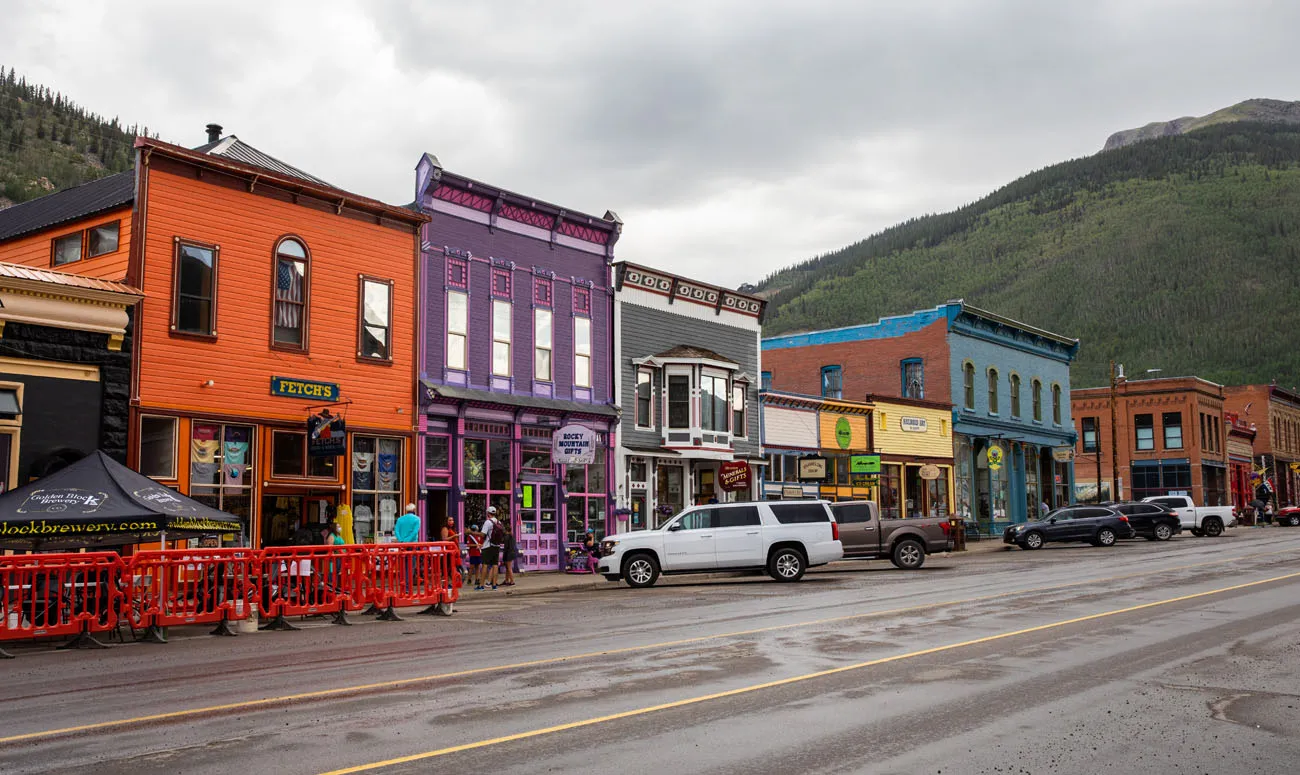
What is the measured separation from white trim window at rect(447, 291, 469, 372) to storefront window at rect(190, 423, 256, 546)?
6.43 m

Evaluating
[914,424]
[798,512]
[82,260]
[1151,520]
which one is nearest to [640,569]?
[798,512]

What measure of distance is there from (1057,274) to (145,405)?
138 m

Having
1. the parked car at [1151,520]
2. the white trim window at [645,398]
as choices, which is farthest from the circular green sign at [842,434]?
the white trim window at [645,398]

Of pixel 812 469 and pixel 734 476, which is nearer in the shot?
pixel 734 476

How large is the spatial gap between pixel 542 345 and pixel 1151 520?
25942 millimetres

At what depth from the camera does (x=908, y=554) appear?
28.8 meters

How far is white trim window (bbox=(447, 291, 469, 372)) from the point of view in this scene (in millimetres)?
28469

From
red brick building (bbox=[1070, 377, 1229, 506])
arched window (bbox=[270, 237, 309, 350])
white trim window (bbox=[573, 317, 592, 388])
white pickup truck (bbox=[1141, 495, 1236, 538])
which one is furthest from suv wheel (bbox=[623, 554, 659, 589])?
Answer: red brick building (bbox=[1070, 377, 1229, 506])

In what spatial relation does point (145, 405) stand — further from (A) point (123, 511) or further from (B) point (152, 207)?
(A) point (123, 511)

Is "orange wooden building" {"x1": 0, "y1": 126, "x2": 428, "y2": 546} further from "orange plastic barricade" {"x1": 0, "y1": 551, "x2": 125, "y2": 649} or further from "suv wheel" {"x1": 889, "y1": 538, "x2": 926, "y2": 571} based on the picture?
"suv wheel" {"x1": 889, "y1": 538, "x2": 926, "y2": 571}

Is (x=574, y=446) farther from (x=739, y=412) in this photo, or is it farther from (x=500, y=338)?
(x=739, y=412)

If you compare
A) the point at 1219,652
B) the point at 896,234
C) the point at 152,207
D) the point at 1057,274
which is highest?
the point at 896,234

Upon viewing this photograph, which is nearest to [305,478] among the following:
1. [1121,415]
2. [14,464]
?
[14,464]

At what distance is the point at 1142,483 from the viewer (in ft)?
243
